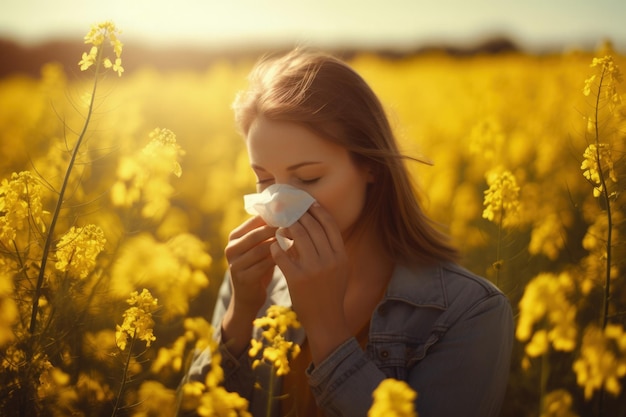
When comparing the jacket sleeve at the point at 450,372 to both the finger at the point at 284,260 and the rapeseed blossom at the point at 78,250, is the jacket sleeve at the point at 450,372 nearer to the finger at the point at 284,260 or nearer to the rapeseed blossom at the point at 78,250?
the finger at the point at 284,260

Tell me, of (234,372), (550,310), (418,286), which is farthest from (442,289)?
(234,372)

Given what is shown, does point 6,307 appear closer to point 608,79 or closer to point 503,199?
point 503,199

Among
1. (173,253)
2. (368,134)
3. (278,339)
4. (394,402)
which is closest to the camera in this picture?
(394,402)

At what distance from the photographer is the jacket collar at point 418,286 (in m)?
1.94

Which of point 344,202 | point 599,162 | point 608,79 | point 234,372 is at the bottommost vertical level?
point 234,372

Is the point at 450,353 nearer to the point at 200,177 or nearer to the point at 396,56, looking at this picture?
the point at 200,177

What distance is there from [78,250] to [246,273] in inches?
18.6

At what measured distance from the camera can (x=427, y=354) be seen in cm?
188

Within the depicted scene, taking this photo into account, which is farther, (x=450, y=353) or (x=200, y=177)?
(x=200, y=177)

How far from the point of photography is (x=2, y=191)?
5.77 ft

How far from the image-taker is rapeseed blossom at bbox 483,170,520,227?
94.2 inches

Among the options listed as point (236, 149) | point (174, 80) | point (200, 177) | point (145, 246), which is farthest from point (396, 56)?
point (145, 246)

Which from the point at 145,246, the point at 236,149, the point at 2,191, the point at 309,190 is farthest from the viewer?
the point at 236,149

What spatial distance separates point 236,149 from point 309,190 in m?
4.36
